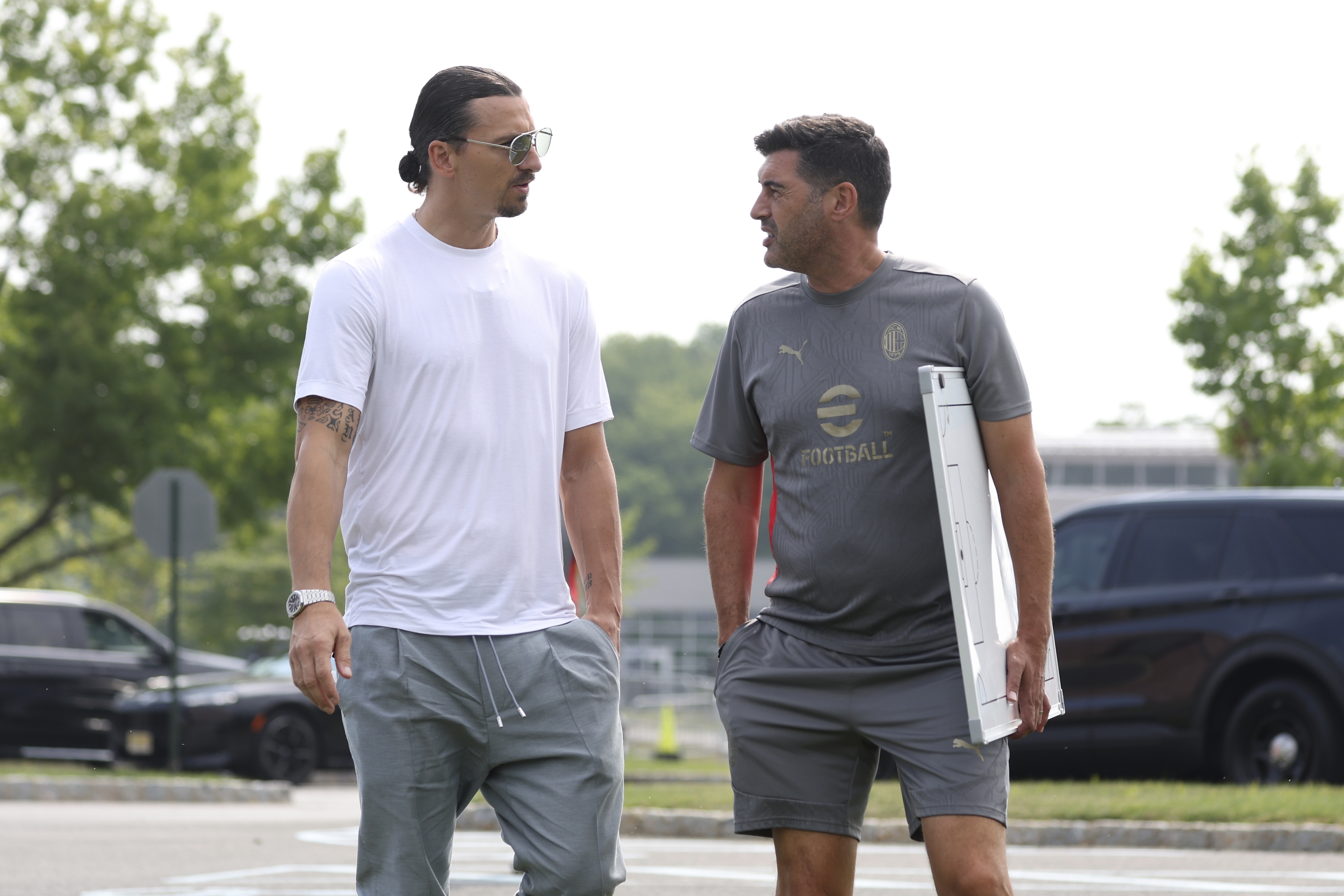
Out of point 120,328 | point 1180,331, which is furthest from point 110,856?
point 1180,331

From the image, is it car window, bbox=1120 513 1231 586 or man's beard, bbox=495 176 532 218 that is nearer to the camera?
man's beard, bbox=495 176 532 218

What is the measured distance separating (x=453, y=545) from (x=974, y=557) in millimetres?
1080

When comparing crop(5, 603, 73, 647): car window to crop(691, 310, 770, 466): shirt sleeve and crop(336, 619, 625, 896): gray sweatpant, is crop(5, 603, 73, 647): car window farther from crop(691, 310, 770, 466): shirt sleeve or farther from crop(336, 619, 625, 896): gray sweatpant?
crop(336, 619, 625, 896): gray sweatpant

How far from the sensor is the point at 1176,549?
36.9ft

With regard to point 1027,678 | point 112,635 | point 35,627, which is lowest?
point 112,635

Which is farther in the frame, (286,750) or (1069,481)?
(1069,481)

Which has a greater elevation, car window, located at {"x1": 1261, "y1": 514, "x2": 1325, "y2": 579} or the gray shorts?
car window, located at {"x1": 1261, "y1": 514, "x2": 1325, "y2": 579}

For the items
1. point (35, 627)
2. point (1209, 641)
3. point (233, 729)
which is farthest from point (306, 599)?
point (35, 627)

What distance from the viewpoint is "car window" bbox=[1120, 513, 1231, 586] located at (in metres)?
11.1

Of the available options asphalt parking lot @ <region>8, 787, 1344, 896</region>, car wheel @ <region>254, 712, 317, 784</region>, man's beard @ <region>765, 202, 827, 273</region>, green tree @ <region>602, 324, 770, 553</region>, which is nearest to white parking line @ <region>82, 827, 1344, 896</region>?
asphalt parking lot @ <region>8, 787, 1344, 896</region>

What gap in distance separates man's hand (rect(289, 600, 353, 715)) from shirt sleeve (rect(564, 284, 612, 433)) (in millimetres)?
739

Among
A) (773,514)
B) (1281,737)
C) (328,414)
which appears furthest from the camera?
(1281,737)

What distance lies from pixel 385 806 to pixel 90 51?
23.9 metres

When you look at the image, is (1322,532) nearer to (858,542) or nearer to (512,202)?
(858,542)
